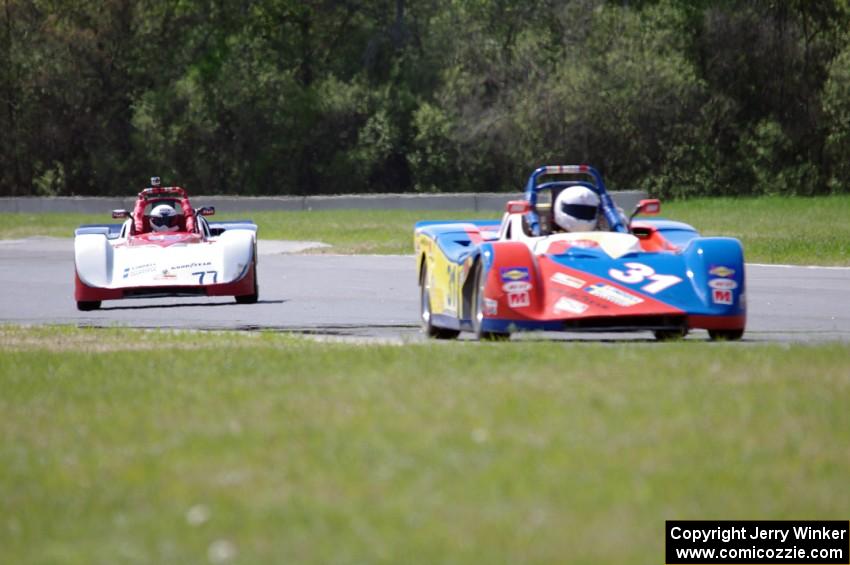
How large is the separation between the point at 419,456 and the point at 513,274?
18.2 ft

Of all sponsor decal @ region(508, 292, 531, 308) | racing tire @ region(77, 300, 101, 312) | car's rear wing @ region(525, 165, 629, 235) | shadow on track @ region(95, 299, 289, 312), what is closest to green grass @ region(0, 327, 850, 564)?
sponsor decal @ region(508, 292, 531, 308)

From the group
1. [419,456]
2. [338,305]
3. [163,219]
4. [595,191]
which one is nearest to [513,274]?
[595,191]

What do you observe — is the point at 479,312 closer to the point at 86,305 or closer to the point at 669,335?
the point at 669,335

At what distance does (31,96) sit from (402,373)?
48.4 metres

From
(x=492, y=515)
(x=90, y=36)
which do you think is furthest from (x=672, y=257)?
(x=90, y=36)

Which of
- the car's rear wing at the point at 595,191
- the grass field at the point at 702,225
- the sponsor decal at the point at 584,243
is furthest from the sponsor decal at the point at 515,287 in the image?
the grass field at the point at 702,225

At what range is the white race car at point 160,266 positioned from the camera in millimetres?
17391

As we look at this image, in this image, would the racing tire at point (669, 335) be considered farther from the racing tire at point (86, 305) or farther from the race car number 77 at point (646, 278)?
the racing tire at point (86, 305)

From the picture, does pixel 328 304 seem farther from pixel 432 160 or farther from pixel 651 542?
pixel 432 160

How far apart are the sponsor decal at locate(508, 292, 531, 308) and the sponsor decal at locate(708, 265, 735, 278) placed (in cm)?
135

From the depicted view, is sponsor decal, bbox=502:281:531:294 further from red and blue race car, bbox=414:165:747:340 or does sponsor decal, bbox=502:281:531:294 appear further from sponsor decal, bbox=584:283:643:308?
sponsor decal, bbox=584:283:643:308

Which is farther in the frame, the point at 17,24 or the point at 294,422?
the point at 17,24

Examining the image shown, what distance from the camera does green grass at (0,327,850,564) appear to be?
18.1 feet

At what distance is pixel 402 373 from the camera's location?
9.10m
